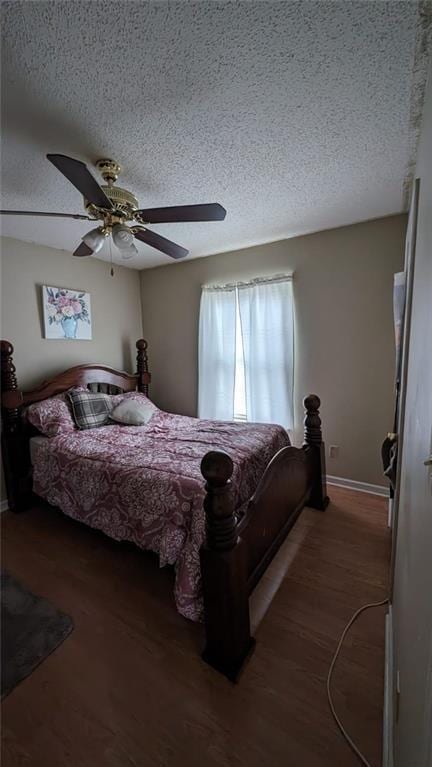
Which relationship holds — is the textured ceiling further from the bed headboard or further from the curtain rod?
the bed headboard

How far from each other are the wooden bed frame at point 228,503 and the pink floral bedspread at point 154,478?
18cm

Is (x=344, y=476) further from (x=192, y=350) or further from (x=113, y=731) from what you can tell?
(x=113, y=731)

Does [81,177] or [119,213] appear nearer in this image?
[81,177]

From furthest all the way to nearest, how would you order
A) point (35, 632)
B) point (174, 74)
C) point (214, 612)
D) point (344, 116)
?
point (35, 632)
point (344, 116)
point (214, 612)
point (174, 74)

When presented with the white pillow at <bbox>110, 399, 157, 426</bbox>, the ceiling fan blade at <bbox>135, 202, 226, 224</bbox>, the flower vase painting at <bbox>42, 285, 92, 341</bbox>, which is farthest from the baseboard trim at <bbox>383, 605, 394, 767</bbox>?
the flower vase painting at <bbox>42, 285, 92, 341</bbox>

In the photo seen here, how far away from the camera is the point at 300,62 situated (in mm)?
1142

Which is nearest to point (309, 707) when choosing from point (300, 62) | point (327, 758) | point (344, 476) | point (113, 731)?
point (327, 758)

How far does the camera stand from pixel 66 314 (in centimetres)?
317

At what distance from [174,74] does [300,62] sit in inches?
19.1

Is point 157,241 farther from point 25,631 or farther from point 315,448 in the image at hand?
point 25,631

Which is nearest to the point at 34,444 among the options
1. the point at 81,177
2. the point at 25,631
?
the point at 25,631

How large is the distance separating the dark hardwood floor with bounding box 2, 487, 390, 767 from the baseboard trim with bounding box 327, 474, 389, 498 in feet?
2.59

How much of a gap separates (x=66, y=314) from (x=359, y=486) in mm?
3432

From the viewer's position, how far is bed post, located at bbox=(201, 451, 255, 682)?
124 cm
